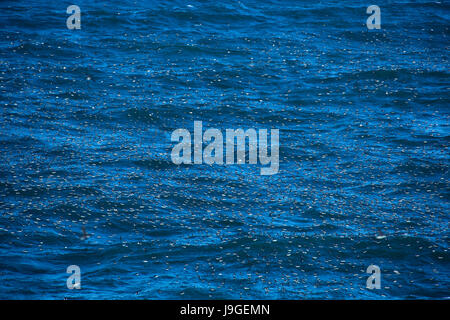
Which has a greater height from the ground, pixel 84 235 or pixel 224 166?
pixel 224 166

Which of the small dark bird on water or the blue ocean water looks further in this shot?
the small dark bird on water

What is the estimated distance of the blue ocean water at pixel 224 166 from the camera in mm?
13641

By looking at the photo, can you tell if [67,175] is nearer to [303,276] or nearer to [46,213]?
[46,213]

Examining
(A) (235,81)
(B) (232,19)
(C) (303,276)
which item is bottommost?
(C) (303,276)

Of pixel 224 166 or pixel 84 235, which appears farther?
pixel 224 166

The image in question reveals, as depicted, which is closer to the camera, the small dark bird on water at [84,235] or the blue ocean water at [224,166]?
the blue ocean water at [224,166]

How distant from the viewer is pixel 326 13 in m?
25.2

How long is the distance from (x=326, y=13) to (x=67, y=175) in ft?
42.5

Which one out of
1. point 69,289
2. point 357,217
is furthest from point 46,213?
point 357,217

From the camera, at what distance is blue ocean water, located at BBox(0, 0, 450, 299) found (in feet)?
44.8

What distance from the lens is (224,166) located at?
57.4 feet

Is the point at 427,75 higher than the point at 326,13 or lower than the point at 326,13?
lower
